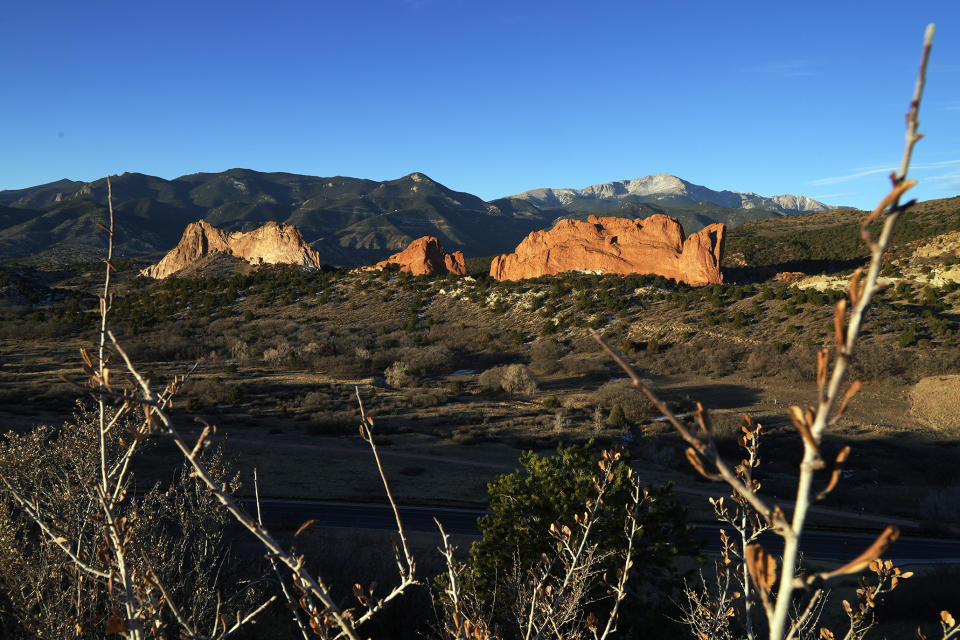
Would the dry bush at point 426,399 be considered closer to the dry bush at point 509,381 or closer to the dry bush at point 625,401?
the dry bush at point 509,381

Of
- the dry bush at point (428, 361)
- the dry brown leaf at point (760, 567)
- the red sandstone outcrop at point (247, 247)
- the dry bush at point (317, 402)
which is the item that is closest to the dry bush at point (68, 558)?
the dry brown leaf at point (760, 567)

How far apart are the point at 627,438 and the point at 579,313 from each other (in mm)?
26850

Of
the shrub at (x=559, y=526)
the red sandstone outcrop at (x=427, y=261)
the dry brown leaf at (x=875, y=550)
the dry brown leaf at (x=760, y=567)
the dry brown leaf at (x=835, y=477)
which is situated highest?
the red sandstone outcrop at (x=427, y=261)

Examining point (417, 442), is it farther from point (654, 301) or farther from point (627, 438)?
point (654, 301)

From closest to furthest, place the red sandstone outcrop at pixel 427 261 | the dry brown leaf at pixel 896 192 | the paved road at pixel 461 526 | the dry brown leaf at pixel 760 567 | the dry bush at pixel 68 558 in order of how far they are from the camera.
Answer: the dry brown leaf at pixel 896 192, the dry brown leaf at pixel 760 567, the dry bush at pixel 68 558, the paved road at pixel 461 526, the red sandstone outcrop at pixel 427 261

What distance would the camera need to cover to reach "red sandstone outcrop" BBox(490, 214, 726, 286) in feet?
211

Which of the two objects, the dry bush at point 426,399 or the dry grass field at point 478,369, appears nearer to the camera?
the dry grass field at point 478,369

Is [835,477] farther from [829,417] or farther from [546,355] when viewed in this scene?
[546,355]

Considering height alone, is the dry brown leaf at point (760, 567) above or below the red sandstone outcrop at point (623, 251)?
below

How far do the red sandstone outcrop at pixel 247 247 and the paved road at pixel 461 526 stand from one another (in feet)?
205

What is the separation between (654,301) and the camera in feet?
198

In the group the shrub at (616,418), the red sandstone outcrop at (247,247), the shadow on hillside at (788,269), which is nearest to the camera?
the shrub at (616,418)

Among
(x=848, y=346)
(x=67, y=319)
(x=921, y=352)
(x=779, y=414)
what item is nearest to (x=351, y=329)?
(x=67, y=319)

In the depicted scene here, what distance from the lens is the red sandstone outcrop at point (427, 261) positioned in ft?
258
